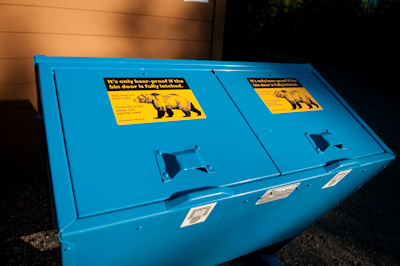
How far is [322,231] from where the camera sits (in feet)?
7.99

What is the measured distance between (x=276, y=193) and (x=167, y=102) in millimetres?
539

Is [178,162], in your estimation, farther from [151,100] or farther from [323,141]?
[323,141]

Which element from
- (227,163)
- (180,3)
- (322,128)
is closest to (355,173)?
(322,128)

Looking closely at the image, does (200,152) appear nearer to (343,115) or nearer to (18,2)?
(343,115)

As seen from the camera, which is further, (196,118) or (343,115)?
(343,115)

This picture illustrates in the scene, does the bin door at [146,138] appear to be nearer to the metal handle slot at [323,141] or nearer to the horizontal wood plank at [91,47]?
the metal handle slot at [323,141]

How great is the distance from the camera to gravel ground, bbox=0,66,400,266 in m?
1.97

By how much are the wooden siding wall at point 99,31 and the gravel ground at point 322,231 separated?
2.71 ft

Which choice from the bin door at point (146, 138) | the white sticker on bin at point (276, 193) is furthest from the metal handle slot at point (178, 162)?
the white sticker on bin at point (276, 193)

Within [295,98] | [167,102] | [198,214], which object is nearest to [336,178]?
[295,98]

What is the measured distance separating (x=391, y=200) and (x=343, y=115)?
6.96 feet

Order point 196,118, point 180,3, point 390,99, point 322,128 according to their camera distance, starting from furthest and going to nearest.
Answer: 1. point 390,99
2. point 180,3
3. point 322,128
4. point 196,118

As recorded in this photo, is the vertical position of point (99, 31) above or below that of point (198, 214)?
above

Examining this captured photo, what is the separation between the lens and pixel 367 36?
32.1ft
